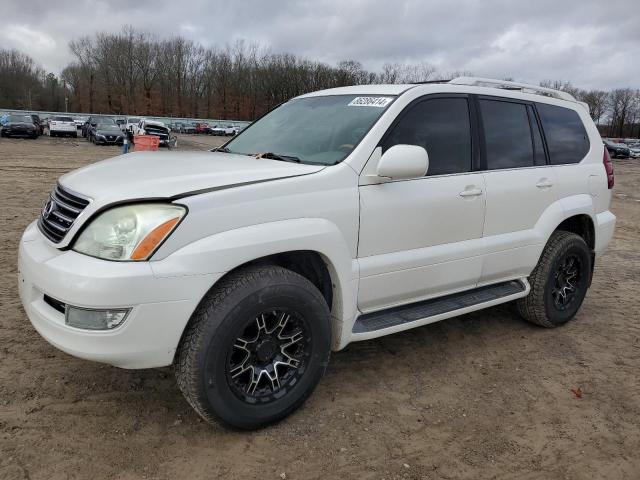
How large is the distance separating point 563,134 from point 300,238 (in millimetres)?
3007

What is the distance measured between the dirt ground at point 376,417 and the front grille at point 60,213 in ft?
3.36

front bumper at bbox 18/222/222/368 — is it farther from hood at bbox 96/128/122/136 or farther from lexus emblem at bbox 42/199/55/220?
hood at bbox 96/128/122/136

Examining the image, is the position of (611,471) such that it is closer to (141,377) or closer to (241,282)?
(241,282)

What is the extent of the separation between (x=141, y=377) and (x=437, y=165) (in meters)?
2.40

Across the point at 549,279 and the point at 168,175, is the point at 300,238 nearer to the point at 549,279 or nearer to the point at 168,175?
the point at 168,175

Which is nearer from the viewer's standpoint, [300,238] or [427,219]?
[300,238]

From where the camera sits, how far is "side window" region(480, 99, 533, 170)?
12.8ft

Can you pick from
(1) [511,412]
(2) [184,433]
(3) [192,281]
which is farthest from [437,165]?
(2) [184,433]

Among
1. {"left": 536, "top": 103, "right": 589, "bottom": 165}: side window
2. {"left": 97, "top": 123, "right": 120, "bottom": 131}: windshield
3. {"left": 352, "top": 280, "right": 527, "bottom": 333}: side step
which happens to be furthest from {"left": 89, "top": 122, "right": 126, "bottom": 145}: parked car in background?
{"left": 352, "top": 280, "right": 527, "bottom": 333}: side step

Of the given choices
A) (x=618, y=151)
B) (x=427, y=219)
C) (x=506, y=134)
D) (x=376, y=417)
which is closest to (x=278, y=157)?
(x=427, y=219)

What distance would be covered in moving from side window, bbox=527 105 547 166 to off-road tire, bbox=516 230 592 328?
2.23 ft

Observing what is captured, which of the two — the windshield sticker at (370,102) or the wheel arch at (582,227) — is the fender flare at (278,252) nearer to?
the windshield sticker at (370,102)

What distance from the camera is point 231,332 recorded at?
261 centimetres

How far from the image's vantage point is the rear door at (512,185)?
12.6ft
